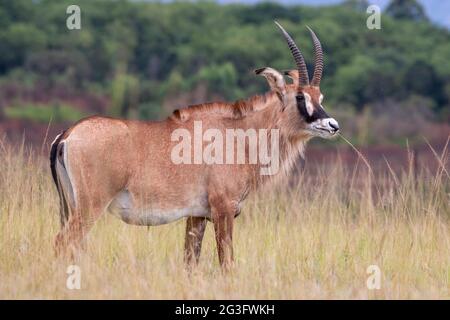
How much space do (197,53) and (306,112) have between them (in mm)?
40259

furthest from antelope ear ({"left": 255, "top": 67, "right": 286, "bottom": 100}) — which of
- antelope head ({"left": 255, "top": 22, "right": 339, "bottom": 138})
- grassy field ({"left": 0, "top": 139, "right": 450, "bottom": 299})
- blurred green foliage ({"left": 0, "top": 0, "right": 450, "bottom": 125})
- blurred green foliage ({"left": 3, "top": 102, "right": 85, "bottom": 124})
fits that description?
blurred green foliage ({"left": 3, "top": 102, "right": 85, "bottom": 124})

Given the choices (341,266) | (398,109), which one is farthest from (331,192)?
(398,109)

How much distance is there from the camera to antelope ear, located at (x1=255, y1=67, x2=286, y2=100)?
9.88 meters

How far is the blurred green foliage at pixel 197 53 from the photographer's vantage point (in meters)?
43.1

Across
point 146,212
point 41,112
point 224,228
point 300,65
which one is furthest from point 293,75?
point 41,112

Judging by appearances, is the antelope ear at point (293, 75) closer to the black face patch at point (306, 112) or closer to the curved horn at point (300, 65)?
the curved horn at point (300, 65)

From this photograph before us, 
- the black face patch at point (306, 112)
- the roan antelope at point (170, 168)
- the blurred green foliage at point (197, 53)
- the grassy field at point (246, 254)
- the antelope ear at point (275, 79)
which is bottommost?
the grassy field at point (246, 254)

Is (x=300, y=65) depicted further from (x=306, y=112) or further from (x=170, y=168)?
(x=170, y=168)

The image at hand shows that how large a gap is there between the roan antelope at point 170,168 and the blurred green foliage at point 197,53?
96.4ft

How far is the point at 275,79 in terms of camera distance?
9.99 m

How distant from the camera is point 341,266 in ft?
32.3

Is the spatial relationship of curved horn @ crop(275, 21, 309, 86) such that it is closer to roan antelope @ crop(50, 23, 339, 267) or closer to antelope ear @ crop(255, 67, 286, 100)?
roan antelope @ crop(50, 23, 339, 267)

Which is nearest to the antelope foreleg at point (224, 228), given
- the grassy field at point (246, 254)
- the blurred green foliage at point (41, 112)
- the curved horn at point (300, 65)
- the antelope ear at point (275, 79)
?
the grassy field at point (246, 254)
